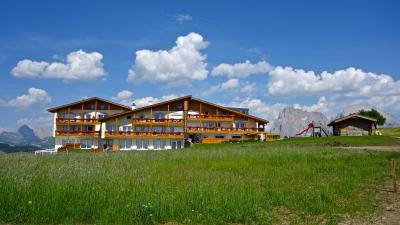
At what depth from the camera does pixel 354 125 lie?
63562 mm

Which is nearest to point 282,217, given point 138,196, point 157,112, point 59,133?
point 138,196

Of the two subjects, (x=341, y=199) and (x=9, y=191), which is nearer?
(x=9, y=191)

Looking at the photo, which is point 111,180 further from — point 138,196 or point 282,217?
point 282,217

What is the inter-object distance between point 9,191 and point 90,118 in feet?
208

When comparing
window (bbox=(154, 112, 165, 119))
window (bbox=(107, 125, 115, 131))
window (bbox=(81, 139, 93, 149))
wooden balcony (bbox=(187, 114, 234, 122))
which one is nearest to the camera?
wooden balcony (bbox=(187, 114, 234, 122))

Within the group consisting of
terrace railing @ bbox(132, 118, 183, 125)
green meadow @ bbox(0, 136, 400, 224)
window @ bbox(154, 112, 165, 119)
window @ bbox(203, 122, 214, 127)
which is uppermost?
window @ bbox(154, 112, 165, 119)

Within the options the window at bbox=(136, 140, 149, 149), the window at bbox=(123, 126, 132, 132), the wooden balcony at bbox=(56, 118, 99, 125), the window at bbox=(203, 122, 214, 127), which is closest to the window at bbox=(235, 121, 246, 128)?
the window at bbox=(203, 122, 214, 127)

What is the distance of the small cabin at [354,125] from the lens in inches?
2474

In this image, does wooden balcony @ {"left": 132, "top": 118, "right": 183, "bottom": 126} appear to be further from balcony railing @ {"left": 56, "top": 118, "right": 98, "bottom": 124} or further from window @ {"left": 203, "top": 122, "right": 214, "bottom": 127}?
balcony railing @ {"left": 56, "top": 118, "right": 98, "bottom": 124}

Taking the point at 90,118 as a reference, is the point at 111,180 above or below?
below

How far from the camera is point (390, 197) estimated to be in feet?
39.9

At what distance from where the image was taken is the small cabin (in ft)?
206

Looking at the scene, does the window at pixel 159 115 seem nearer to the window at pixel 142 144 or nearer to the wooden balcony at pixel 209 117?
the wooden balcony at pixel 209 117

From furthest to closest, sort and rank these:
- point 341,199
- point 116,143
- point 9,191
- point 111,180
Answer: point 116,143
point 111,180
point 341,199
point 9,191
